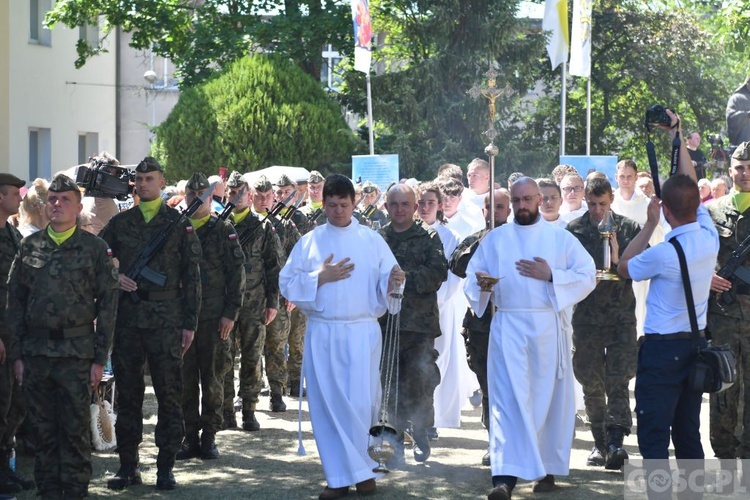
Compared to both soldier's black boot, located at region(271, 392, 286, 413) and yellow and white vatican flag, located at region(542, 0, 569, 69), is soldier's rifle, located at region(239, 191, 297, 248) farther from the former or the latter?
yellow and white vatican flag, located at region(542, 0, 569, 69)

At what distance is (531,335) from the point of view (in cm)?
893

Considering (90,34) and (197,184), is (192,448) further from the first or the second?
(90,34)

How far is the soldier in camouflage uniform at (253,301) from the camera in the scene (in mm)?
11891

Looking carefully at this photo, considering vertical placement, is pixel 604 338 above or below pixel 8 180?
below

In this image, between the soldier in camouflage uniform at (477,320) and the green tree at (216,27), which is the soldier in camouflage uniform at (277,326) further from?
the green tree at (216,27)

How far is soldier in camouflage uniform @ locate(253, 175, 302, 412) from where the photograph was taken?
12.9 metres

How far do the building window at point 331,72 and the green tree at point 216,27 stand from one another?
3.11ft

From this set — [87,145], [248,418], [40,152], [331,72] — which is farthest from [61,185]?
[331,72]

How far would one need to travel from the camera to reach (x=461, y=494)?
9.02 m

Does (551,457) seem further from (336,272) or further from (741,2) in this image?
(741,2)

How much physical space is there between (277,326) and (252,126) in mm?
12999

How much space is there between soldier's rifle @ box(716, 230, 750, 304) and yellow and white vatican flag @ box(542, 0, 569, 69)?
50.5 feet

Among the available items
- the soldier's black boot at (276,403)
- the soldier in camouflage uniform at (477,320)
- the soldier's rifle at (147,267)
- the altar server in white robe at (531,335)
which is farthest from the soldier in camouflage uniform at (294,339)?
the altar server in white robe at (531,335)

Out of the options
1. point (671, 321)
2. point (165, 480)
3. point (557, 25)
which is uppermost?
point (557, 25)
